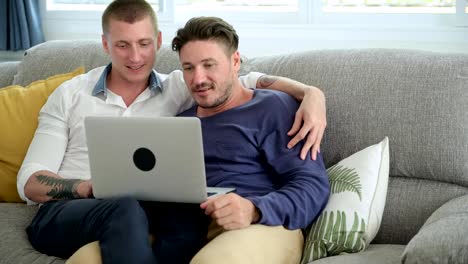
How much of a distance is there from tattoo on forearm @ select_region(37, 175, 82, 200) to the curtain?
5.47 ft

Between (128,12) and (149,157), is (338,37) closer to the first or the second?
(128,12)

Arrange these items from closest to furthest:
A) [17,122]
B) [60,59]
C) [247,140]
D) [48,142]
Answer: [247,140] < [48,142] < [17,122] < [60,59]

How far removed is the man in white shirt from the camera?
6.48ft

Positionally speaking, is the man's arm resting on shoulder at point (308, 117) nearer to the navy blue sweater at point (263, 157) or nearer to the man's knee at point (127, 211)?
the navy blue sweater at point (263, 157)

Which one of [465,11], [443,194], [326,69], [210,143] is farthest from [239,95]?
[465,11]

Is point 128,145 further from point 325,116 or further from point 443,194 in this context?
point 443,194

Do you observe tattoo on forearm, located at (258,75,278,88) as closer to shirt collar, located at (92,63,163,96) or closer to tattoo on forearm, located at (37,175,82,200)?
shirt collar, located at (92,63,163,96)

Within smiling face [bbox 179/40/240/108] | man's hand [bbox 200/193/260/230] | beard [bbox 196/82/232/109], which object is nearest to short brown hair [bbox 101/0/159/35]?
smiling face [bbox 179/40/240/108]

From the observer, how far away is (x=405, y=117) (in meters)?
2.33

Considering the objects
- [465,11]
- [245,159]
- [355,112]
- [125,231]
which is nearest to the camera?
[125,231]

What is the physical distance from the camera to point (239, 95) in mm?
2328

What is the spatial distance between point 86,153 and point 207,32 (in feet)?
1.98

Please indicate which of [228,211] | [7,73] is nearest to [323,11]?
[7,73]

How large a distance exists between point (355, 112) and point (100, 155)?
33.7 inches
